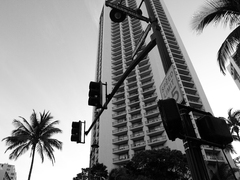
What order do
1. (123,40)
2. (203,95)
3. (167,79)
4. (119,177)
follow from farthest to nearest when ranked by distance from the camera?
(123,40) → (203,95) → (119,177) → (167,79)

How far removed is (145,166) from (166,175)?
3635 mm

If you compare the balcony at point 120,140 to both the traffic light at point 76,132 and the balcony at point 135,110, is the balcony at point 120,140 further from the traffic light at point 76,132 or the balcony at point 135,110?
the traffic light at point 76,132

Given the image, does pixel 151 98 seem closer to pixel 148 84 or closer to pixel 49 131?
pixel 148 84

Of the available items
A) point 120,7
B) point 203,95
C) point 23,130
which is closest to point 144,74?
point 203,95

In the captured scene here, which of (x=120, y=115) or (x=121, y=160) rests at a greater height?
(x=120, y=115)

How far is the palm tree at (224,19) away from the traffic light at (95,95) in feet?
21.8

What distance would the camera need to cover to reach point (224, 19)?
29.1 ft

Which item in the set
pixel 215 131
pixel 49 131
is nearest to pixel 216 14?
pixel 215 131

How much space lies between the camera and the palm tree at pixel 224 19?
27.4ft

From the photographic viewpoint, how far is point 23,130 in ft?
72.6

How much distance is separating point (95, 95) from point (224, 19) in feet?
25.3

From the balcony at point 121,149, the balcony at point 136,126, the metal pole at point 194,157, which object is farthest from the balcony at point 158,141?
the metal pole at point 194,157

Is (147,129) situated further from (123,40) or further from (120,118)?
(123,40)

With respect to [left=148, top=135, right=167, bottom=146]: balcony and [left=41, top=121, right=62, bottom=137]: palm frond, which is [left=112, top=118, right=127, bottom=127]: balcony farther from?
[left=41, top=121, right=62, bottom=137]: palm frond
